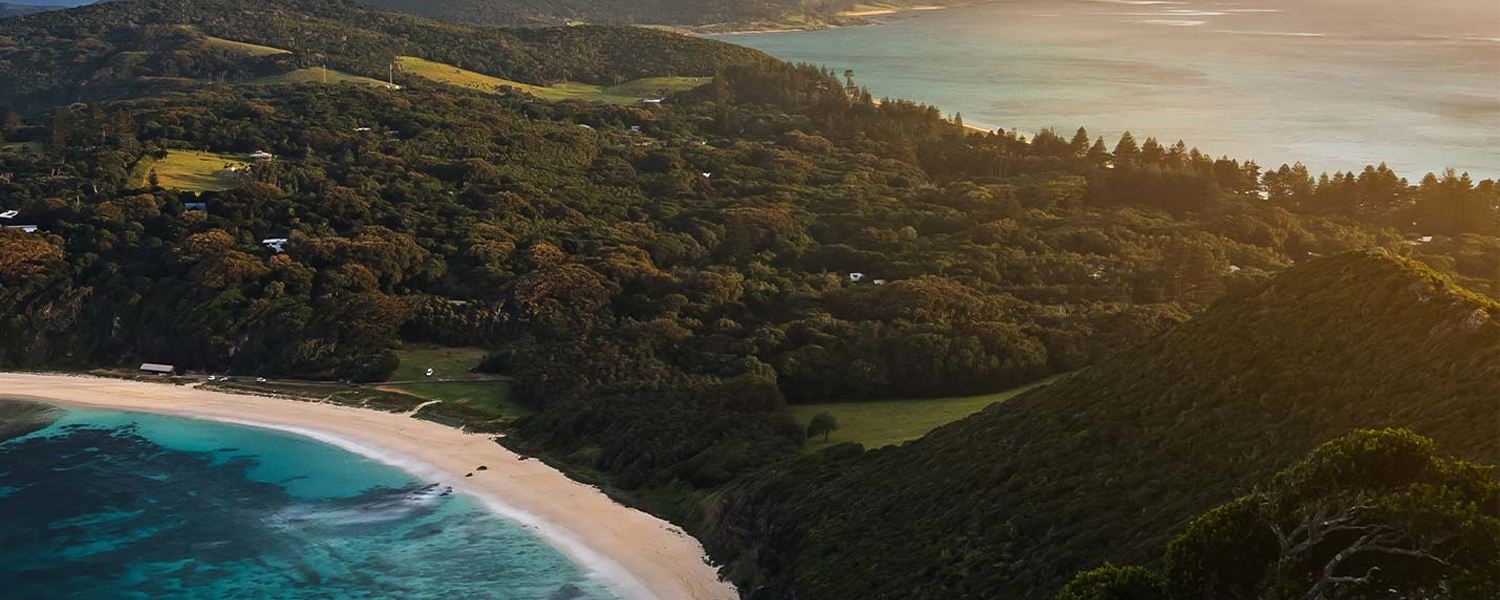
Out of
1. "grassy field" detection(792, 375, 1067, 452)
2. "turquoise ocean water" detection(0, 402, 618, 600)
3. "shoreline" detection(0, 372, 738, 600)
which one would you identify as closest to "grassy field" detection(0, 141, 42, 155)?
"shoreline" detection(0, 372, 738, 600)

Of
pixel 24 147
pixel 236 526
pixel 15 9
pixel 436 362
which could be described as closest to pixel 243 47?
pixel 24 147

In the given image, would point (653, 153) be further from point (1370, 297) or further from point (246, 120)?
point (1370, 297)

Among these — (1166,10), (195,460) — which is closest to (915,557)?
(195,460)

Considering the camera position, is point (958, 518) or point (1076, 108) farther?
point (1076, 108)

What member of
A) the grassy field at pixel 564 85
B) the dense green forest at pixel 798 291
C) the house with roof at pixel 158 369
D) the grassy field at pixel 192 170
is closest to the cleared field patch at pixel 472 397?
the dense green forest at pixel 798 291

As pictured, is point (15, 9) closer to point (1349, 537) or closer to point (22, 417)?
point (22, 417)

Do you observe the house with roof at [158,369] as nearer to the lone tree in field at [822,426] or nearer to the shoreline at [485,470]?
the shoreline at [485,470]

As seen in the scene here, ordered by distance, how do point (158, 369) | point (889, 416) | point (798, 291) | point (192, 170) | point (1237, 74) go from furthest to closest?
point (1237, 74), point (192, 170), point (798, 291), point (158, 369), point (889, 416)

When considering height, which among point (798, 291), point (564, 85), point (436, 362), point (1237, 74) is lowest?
point (436, 362)
